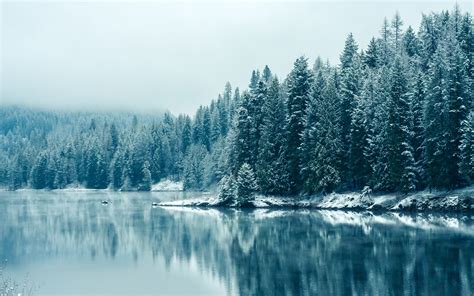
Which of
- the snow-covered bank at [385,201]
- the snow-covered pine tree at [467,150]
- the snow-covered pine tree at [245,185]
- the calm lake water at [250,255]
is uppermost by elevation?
the snow-covered pine tree at [467,150]

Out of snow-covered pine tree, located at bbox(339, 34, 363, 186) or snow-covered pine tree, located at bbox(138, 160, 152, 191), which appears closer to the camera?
snow-covered pine tree, located at bbox(339, 34, 363, 186)

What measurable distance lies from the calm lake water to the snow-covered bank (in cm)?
423

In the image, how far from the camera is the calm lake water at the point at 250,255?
2706 cm

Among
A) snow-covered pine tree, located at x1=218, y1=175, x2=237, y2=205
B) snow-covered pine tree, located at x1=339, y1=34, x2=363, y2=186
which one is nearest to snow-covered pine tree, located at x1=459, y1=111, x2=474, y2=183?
snow-covered pine tree, located at x1=339, y1=34, x2=363, y2=186

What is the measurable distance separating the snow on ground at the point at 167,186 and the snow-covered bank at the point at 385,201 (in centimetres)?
7902

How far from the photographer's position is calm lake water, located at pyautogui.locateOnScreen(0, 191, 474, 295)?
1065 inches

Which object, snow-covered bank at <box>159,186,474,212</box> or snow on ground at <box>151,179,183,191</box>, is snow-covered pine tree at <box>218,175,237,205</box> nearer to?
snow-covered bank at <box>159,186,474,212</box>

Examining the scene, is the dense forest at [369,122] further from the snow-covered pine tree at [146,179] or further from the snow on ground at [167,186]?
the snow-covered pine tree at [146,179]

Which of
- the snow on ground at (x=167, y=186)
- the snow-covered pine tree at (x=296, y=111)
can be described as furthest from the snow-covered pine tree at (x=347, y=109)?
the snow on ground at (x=167, y=186)

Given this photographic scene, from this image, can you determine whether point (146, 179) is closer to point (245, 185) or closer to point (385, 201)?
point (245, 185)

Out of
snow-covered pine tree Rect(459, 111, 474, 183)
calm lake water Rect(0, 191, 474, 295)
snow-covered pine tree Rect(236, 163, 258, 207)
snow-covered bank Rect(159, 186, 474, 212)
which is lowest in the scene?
calm lake water Rect(0, 191, 474, 295)

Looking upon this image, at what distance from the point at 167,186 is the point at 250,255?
5116 inches

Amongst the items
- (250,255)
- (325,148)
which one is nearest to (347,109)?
(325,148)

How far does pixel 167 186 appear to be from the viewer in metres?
164
